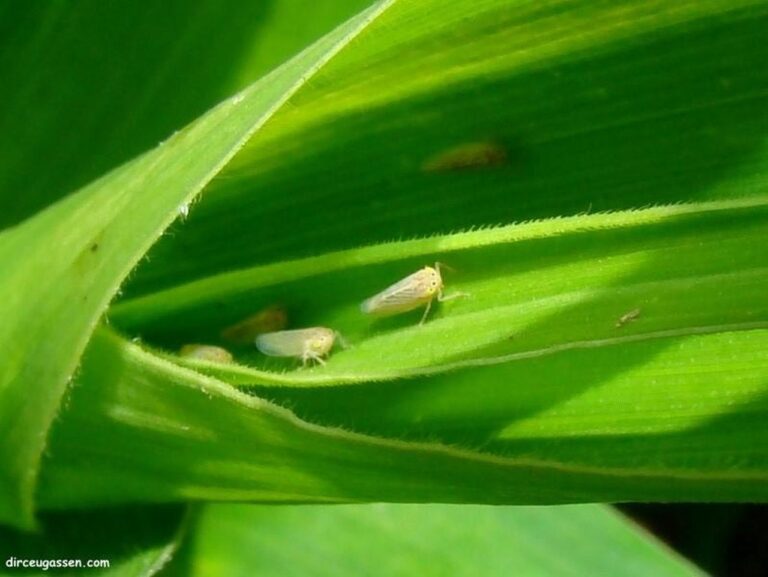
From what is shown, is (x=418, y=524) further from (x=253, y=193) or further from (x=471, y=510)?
(x=253, y=193)

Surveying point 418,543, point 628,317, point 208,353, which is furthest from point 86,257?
point 418,543

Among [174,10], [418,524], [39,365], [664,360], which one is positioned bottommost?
[39,365]

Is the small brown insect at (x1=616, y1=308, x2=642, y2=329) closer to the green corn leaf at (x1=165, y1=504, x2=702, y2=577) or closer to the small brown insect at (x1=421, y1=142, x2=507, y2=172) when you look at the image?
the small brown insect at (x1=421, y1=142, x2=507, y2=172)

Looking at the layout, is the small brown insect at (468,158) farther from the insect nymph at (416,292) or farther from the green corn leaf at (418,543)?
the green corn leaf at (418,543)

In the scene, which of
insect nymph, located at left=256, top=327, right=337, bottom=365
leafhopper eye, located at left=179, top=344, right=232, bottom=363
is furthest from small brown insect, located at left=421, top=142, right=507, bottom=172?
leafhopper eye, located at left=179, top=344, right=232, bottom=363

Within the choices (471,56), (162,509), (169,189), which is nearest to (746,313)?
(471,56)

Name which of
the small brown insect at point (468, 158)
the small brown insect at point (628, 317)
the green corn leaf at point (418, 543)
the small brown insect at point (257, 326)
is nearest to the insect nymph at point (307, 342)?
the small brown insect at point (257, 326)

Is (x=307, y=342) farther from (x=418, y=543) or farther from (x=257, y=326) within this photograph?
(x=418, y=543)

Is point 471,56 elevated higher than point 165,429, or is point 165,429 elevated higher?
point 471,56
